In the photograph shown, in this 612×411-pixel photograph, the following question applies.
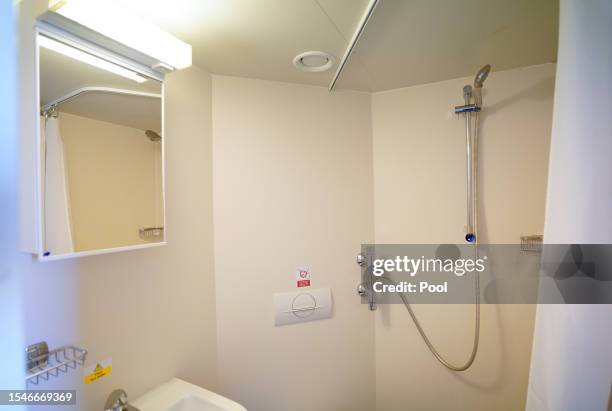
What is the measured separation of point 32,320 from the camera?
798 millimetres

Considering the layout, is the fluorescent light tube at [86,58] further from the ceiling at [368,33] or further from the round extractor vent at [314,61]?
the round extractor vent at [314,61]

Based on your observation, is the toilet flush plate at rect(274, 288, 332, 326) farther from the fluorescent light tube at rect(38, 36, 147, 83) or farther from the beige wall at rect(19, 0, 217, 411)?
the fluorescent light tube at rect(38, 36, 147, 83)

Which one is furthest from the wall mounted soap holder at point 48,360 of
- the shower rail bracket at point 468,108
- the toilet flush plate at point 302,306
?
the shower rail bracket at point 468,108

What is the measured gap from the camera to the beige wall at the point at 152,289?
83 cm

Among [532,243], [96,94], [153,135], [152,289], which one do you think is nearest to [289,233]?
[152,289]

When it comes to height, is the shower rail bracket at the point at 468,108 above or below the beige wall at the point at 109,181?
above

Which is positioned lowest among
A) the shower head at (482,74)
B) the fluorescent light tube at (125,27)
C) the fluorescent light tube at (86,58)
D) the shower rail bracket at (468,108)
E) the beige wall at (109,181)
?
the beige wall at (109,181)

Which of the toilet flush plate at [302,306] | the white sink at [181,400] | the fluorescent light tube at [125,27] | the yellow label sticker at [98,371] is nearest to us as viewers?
the fluorescent light tube at [125,27]

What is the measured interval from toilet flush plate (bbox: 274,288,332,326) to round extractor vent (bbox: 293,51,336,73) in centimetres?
136

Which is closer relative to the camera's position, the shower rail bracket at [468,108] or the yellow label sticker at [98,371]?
the yellow label sticker at [98,371]

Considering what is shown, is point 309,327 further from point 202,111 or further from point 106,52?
point 106,52

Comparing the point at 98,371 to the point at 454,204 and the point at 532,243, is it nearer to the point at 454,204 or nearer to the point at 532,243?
the point at 454,204

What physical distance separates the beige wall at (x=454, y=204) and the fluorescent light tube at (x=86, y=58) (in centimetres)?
145

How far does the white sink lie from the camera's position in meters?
1.04
